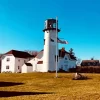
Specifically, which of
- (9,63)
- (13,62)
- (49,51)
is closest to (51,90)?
(49,51)

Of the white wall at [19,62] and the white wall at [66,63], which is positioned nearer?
the white wall at [66,63]

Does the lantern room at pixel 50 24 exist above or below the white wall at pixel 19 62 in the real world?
above

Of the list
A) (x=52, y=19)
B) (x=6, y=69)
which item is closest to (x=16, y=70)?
(x=6, y=69)

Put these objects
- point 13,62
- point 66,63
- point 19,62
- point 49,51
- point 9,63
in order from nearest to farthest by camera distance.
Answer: point 49,51, point 66,63, point 13,62, point 9,63, point 19,62

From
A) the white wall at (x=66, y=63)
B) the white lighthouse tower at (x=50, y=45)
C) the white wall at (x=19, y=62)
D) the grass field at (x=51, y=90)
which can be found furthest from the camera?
the white wall at (x=19, y=62)

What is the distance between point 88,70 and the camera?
250ft

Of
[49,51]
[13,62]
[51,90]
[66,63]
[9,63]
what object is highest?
[49,51]

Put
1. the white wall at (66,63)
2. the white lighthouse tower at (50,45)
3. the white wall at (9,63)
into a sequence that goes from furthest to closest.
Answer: the white wall at (9,63), the white wall at (66,63), the white lighthouse tower at (50,45)

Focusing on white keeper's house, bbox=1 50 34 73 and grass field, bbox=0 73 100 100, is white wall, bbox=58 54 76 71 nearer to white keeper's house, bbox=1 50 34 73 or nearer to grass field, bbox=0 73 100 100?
white keeper's house, bbox=1 50 34 73

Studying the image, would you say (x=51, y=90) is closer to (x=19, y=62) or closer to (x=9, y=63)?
(x=9, y=63)

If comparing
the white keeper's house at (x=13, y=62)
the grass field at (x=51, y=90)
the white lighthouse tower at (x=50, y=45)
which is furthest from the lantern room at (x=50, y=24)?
the grass field at (x=51, y=90)

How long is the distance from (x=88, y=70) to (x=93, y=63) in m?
43.3

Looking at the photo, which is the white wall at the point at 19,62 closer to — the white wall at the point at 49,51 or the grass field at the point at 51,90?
the white wall at the point at 49,51

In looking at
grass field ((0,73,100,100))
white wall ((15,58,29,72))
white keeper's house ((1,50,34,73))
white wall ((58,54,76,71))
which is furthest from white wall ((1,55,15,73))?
grass field ((0,73,100,100))
